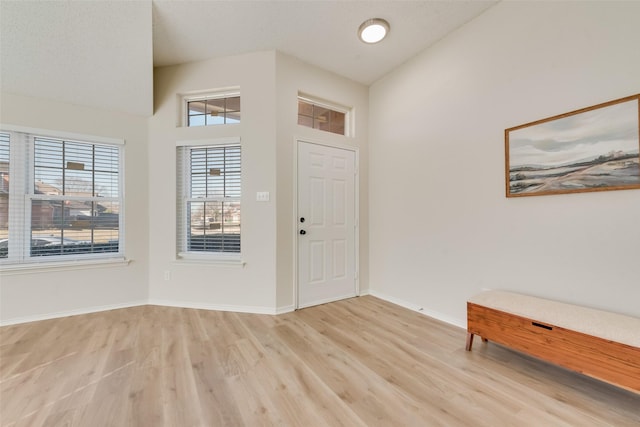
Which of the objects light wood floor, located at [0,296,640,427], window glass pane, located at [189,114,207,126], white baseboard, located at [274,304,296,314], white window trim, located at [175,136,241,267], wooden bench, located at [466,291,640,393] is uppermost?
window glass pane, located at [189,114,207,126]

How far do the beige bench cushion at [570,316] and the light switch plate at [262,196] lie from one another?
227 cm

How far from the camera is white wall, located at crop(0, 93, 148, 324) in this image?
2.63 meters

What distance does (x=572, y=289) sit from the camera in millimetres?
1884

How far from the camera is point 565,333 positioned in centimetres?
159

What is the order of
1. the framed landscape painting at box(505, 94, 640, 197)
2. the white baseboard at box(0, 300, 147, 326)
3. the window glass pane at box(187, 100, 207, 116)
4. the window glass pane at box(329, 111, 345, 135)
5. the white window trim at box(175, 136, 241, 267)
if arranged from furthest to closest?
the window glass pane at box(329, 111, 345, 135) < the window glass pane at box(187, 100, 207, 116) < the white window trim at box(175, 136, 241, 267) < the white baseboard at box(0, 300, 147, 326) < the framed landscape painting at box(505, 94, 640, 197)

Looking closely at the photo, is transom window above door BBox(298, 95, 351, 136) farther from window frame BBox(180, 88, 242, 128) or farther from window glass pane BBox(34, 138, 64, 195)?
window glass pane BBox(34, 138, 64, 195)

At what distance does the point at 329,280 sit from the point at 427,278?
120 cm

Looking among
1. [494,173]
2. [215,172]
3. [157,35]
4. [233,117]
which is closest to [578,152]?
[494,173]

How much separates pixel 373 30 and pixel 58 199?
3.90 meters

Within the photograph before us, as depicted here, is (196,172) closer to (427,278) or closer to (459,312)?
(427,278)

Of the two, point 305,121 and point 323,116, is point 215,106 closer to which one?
point 305,121

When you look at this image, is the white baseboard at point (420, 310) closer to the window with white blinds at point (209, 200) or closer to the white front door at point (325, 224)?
the white front door at point (325, 224)

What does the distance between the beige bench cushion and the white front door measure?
167 centimetres

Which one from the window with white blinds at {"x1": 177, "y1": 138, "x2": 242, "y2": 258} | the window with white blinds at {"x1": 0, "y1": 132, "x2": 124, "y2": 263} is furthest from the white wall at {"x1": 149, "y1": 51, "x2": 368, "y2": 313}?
the window with white blinds at {"x1": 0, "y1": 132, "x2": 124, "y2": 263}
